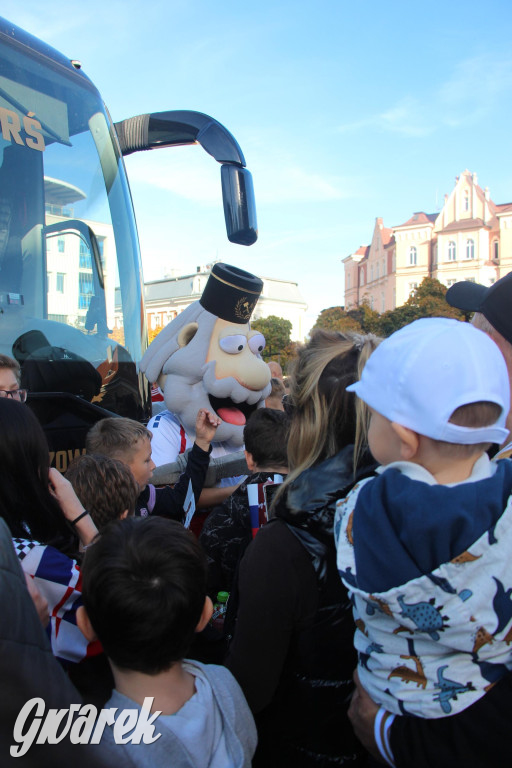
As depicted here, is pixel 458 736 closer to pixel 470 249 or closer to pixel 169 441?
pixel 169 441

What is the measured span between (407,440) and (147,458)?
175cm

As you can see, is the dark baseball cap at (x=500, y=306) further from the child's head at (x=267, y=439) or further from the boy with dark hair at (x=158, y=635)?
the boy with dark hair at (x=158, y=635)

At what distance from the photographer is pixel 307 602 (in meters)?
1.43

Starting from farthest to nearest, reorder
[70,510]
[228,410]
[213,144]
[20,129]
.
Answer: [228,410]
[213,144]
[20,129]
[70,510]

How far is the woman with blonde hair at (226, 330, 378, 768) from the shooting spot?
4.62 ft

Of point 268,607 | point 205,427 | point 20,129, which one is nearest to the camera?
point 268,607

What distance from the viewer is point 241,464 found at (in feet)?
11.3

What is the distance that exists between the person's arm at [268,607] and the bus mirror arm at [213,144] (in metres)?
2.64

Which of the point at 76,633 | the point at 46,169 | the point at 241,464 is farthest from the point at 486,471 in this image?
the point at 46,169

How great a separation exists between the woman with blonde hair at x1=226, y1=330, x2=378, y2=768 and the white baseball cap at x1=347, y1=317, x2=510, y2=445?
288 millimetres

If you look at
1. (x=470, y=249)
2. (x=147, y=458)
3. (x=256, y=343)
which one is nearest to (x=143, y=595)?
(x=147, y=458)

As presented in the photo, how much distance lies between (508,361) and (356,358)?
666mm

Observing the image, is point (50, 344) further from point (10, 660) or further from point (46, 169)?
point (10, 660)

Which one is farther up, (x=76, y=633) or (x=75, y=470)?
(x=75, y=470)
